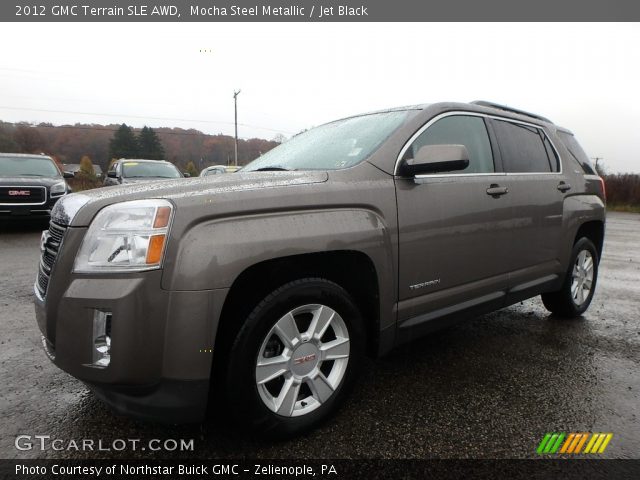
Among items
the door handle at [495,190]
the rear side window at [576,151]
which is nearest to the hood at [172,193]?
the door handle at [495,190]

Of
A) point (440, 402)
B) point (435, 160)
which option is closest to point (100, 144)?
point (435, 160)

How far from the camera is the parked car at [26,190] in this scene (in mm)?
8211

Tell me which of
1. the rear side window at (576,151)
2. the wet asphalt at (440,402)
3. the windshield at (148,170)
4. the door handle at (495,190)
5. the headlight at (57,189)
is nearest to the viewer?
the wet asphalt at (440,402)

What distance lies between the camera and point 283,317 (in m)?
1.88

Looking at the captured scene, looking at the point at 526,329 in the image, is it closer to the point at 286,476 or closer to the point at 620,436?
the point at 620,436

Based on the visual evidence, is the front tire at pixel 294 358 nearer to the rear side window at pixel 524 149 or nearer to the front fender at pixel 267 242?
the front fender at pixel 267 242

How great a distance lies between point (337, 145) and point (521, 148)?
163 centimetres

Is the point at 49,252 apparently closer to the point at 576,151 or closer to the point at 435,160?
the point at 435,160

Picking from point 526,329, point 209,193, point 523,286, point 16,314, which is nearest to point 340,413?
point 209,193

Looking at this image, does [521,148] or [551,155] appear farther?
[551,155]

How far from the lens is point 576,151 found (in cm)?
405

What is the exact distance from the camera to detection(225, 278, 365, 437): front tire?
1773 mm

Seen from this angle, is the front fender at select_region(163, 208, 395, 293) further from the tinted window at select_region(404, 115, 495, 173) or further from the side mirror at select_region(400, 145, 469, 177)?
the tinted window at select_region(404, 115, 495, 173)

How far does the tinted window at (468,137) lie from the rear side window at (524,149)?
0.61ft
